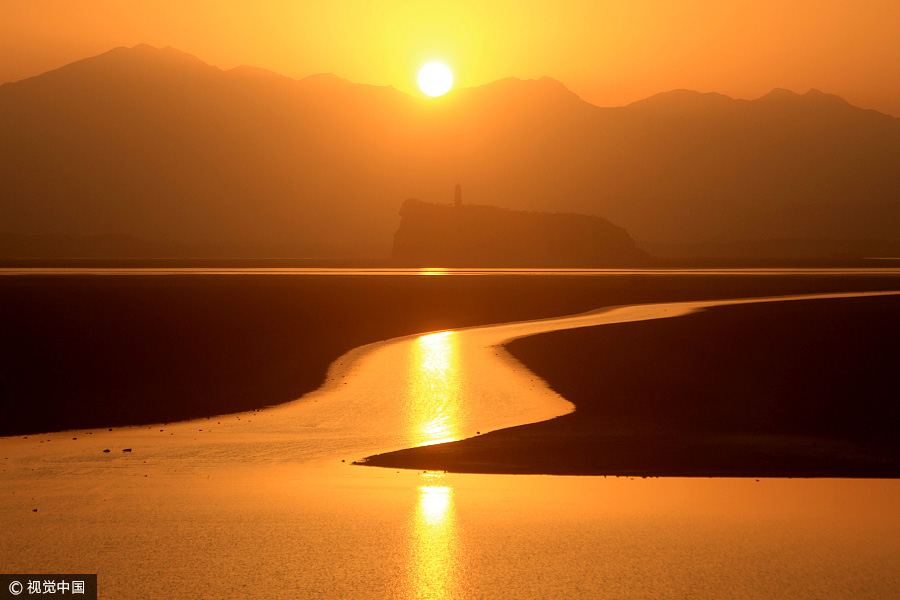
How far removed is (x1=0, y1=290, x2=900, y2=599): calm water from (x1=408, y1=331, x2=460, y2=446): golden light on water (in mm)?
350

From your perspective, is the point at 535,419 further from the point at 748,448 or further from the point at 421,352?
the point at 421,352

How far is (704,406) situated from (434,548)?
1105 cm

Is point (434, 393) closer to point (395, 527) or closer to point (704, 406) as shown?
point (704, 406)

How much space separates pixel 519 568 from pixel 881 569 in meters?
3.46

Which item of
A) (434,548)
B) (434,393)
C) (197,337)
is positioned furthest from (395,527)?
(197,337)

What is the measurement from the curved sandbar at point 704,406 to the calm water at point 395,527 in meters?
1.08

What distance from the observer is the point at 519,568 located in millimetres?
8477

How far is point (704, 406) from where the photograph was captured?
1864 centimetres

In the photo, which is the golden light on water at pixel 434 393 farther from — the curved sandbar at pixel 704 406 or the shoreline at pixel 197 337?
the shoreline at pixel 197 337

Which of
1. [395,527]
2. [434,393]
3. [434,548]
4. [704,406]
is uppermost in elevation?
[434,393]

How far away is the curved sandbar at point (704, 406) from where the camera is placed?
44.8 feet

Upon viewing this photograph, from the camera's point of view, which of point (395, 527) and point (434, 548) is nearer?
point (434, 548)

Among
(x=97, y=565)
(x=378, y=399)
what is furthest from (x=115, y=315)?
(x=97, y=565)

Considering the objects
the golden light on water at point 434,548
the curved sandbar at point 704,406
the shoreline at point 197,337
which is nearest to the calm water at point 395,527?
the golden light on water at point 434,548
